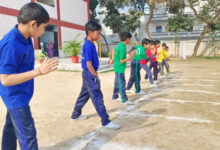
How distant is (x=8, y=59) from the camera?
152cm

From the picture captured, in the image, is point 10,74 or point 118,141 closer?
point 10,74

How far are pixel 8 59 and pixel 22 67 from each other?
0.61ft

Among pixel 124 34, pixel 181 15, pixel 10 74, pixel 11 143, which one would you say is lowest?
pixel 11 143

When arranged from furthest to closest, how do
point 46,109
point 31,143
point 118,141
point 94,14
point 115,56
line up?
point 94,14, point 115,56, point 46,109, point 118,141, point 31,143

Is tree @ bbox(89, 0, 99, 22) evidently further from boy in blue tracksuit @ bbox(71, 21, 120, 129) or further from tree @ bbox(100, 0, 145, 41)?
boy in blue tracksuit @ bbox(71, 21, 120, 129)

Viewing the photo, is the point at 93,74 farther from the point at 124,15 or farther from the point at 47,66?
the point at 124,15

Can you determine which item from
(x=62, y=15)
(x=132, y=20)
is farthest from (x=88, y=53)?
(x=132, y=20)

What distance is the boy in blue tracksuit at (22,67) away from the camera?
5.02 ft

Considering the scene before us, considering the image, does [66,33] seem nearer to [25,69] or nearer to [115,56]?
[115,56]

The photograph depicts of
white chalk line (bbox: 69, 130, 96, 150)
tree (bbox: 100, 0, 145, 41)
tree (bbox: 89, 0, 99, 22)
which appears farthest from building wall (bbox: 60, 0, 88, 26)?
→ white chalk line (bbox: 69, 130, 96, 150)

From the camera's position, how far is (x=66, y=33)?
17.6 meters

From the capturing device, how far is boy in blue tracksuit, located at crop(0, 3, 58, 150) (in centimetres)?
153

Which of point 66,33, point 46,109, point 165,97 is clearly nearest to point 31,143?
point 46,109

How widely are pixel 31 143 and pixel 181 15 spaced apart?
22.2m
